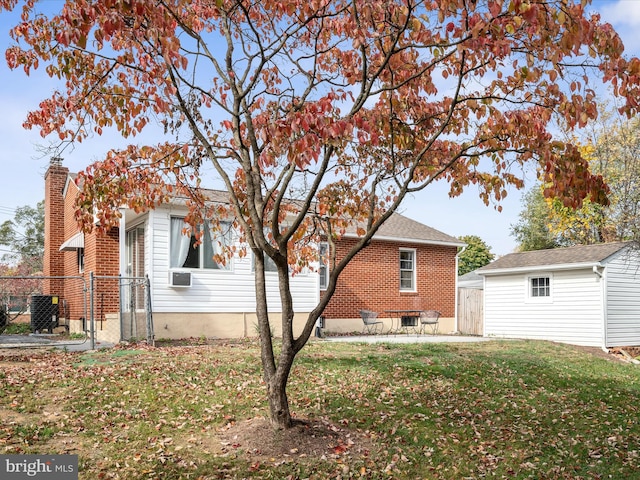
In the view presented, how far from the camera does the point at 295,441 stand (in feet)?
19.5

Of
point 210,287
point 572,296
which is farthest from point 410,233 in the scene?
point 210,287

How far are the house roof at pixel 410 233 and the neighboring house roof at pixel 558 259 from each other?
1733 millimetres

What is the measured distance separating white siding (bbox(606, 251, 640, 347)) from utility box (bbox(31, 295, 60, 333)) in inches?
644

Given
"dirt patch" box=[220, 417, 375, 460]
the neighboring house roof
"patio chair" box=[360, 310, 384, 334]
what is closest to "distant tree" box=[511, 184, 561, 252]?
the neighboring house roof

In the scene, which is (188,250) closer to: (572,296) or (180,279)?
(180,279)

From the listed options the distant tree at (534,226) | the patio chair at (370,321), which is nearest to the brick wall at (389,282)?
the patio chair at (370,321)

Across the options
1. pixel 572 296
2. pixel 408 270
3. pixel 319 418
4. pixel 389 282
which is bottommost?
pixel 319 418

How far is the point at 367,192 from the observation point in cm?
781

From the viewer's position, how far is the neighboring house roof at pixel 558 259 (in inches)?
707

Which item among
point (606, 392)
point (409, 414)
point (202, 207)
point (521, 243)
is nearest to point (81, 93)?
point (202, 207)

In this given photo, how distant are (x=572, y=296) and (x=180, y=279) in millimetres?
12180

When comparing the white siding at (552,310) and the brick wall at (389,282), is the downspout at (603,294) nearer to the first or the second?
the white siding at (552,310)

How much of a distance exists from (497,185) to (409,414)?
301 centimetres

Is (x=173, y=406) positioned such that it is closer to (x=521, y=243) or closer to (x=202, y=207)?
(x=202, y=207)
